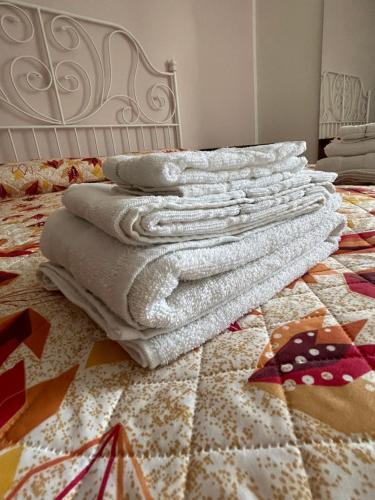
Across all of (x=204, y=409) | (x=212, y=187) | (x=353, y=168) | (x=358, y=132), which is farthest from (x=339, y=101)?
(x=204, y=409)

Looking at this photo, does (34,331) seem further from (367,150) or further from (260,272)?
(367,150)

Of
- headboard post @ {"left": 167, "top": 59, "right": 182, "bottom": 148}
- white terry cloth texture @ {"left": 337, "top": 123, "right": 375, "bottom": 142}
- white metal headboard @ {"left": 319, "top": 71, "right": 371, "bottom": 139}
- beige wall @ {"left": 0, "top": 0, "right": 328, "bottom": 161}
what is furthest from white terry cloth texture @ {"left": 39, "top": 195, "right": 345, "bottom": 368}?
white metal headboard @ {"left": 319, "top": 71, "right": 371, "bottom": 139}

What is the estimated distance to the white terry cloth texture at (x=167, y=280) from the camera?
0.30m

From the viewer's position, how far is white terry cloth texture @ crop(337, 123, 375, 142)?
129 centimetres

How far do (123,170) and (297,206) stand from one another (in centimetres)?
30

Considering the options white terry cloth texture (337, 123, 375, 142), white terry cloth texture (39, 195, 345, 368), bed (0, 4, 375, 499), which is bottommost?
bed (0, 4, 375, 499)

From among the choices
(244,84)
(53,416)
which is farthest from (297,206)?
(244,84)

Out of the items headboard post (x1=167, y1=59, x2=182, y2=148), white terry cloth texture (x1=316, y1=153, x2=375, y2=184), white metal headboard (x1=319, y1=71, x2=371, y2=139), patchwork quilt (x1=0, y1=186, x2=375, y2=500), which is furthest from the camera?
white metal headboard (x1=319, y1=71, x2=371, y2=139)

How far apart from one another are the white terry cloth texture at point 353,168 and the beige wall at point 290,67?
1328 millimetres

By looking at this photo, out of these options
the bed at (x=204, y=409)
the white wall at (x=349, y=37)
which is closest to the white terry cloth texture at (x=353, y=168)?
the bed at (x=204, y=409)

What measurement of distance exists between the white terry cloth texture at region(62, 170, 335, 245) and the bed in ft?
0.45

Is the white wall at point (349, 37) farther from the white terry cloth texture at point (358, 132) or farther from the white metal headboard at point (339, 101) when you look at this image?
the white terry cloth texture at point (358, 132)

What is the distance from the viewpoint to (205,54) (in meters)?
2.51

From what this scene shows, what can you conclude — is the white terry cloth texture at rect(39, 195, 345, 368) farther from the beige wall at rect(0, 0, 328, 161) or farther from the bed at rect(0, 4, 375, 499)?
the beige wall at rect(0, 0, 328, 161)
